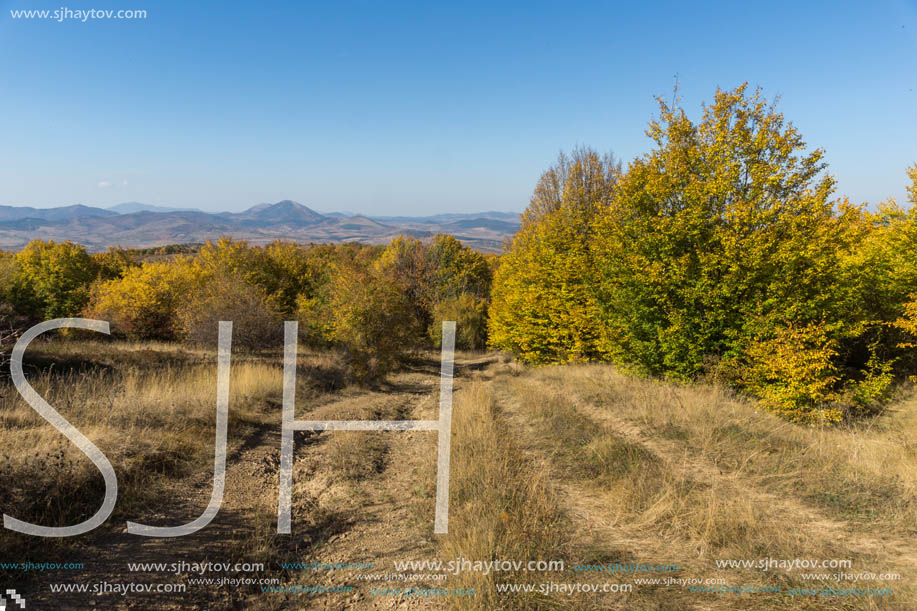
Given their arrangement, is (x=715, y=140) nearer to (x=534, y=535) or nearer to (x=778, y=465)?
(x=778, y=465)

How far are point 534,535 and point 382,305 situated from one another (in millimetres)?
13301

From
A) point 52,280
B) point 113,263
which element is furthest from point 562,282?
point 113,263

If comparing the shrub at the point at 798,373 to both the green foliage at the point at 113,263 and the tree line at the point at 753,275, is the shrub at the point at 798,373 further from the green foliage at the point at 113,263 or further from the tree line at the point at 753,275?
the green foliage at the point at 113,263

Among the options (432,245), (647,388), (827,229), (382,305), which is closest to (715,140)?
(827,229)

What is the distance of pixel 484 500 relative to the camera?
5660 mm

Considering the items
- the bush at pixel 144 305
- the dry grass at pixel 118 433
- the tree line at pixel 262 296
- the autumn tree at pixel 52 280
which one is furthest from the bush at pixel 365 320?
the autumn tree at pixel 52 280

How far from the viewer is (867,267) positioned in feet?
40.5

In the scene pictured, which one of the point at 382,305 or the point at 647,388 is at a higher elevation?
the point at 382,305

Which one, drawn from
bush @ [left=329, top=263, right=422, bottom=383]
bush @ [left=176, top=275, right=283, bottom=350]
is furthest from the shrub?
bush @ [left=176, top=275, right=283, bottom=350]

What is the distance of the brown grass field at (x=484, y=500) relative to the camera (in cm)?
404

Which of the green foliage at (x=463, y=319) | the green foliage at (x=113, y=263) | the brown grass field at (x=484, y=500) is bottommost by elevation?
the green foliage at (x=463, y=319)

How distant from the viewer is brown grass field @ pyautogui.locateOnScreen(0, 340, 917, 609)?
404 centimetres

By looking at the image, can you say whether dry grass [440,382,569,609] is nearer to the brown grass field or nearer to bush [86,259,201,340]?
the brown grass field

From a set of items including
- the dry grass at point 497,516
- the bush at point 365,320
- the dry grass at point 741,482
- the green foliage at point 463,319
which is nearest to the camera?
the dry grass at point 497,516
